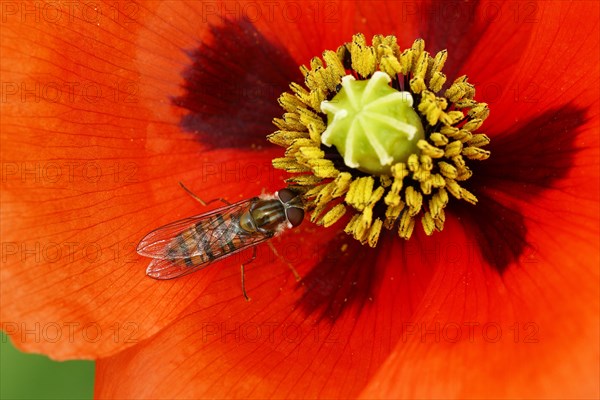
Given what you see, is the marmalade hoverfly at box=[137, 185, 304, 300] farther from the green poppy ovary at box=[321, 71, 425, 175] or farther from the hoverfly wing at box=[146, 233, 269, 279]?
the green poppy ovary at box=[321, 71, 425, 175]

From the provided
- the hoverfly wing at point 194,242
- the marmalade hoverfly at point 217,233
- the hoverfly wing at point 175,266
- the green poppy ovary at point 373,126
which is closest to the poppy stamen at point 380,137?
the green poppy ovary at point 373,126

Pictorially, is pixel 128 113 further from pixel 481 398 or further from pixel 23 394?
pixel 481 398

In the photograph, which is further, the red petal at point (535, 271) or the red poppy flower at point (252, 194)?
the red poppy flower at point (252, 194)

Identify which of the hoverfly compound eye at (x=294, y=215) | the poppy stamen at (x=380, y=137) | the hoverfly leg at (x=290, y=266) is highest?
the poppy stamen at (x=380, y=137)

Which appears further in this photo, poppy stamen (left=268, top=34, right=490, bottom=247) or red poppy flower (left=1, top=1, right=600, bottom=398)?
poppy stamen (left=268, top=34, right=490, bottom=247)

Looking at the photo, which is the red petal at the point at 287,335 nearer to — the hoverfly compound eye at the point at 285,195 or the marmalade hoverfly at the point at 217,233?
the marmalade hoverfly at the point at 217,233

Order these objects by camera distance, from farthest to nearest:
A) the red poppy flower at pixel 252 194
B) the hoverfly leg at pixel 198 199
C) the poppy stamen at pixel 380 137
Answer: the hoverfly leg at pixel 198 199, the poppy stamen at pixel 380 137, the red poppy flower at pixel 252 194

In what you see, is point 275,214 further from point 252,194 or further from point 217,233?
point 252,194

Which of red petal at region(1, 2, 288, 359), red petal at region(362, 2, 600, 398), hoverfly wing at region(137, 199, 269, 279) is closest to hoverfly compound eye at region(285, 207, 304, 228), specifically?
hoverfly wing at region(137, 199, 269, 279)
